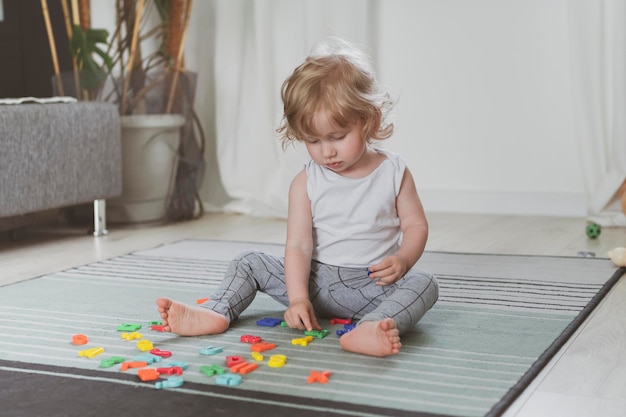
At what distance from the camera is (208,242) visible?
104 inches

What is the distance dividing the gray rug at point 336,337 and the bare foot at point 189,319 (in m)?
0.02

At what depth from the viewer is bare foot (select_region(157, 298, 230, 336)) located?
A: 148 centimetres

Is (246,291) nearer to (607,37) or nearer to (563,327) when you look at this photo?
(563,327)

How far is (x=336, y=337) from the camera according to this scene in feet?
4.95

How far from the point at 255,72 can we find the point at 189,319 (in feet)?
6.39

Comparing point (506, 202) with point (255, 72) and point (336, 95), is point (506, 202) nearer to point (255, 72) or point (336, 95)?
point (255, 72)

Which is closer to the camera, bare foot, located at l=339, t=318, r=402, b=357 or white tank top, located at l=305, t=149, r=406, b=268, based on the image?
bare foot, located at l=339, t=318, r=402, b=357

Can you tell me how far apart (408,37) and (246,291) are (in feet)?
6.12

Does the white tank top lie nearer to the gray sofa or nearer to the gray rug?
the gray rug

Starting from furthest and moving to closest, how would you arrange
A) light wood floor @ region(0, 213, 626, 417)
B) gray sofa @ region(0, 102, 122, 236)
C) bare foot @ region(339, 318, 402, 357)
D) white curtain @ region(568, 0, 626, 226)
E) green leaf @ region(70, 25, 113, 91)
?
green leaf @ region(70, 25, 113, 91) → white curtain @ region(568, 0, 626, 226) → gray sofa @ region(0, 102, 122, 236) → bare foot @ region(339, 318, 402, 357) → light wood floor @ region(0, 213, 626, 417)

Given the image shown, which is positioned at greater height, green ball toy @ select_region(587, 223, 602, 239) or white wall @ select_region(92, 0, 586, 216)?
white wall @ select_region(92, 0, 586, 216)

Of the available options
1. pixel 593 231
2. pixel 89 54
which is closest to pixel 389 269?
pixel 593 231

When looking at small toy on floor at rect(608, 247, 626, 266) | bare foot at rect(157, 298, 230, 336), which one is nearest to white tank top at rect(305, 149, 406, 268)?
bare foot at rect(157, 298, 230, 336)

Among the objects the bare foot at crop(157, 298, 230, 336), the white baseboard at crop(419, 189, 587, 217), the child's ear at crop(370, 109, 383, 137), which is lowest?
the white baseboard at crop(419, 189, 587, 217)
